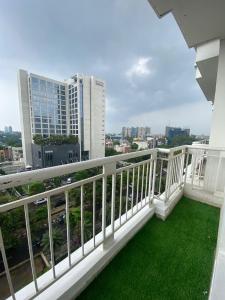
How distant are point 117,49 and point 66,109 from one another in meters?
20.6

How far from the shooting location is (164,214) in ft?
6.34

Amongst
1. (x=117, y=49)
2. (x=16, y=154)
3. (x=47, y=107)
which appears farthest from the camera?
(x=47, y=107)

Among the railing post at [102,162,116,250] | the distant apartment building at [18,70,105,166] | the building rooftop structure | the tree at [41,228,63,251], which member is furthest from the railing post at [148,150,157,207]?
the distant apartment building at [18,70,105,166]

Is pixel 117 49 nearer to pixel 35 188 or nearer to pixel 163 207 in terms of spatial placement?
pixel 163 207

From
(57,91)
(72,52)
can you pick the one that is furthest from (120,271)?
(57,91)

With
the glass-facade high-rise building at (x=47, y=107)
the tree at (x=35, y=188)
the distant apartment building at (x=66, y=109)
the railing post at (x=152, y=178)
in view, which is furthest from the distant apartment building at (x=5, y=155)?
the tree at (x=35, y=188)

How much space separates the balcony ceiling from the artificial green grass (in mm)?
2974

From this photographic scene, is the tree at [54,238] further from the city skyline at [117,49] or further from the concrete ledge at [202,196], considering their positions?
the city skyline at [117,49]

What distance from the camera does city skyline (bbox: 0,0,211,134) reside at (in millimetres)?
3547

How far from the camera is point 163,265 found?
128 centimetres

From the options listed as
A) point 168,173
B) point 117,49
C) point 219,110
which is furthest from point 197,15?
point 117,49

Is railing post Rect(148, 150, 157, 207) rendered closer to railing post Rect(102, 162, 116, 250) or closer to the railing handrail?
railing post Rect(102, 162, 116, 250)

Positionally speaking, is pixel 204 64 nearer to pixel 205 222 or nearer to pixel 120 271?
pixel 205 222

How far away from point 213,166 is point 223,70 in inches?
66.3
